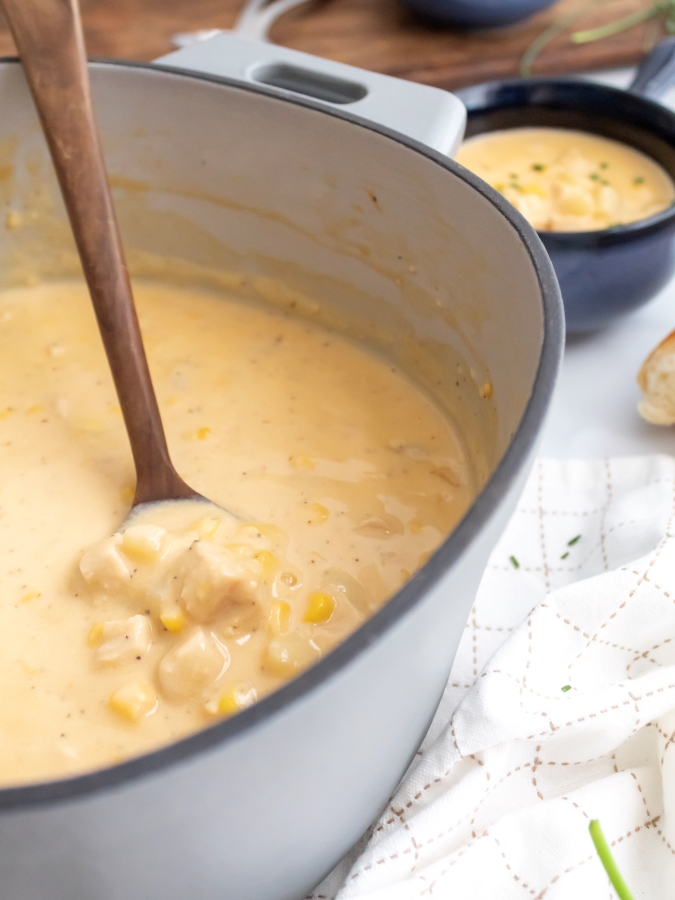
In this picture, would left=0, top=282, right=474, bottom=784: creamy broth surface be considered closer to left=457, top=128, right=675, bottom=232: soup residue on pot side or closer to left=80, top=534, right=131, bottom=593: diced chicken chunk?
left=80, top=534, right=131, bottom=593: diced chicken chunk


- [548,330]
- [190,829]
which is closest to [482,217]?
[548,330]

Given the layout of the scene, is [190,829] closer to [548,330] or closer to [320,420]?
[548,330]

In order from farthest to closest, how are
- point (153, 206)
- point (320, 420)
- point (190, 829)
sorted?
point (153, 206), point (320, 420), point (190, 829)

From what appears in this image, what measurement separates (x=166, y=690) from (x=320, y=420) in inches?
17.9

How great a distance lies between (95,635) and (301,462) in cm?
34

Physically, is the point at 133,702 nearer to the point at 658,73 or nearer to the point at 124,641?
the point at 124,641

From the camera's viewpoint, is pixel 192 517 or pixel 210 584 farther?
pixel 192 517

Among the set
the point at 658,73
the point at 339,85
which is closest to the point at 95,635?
the point at 339,85

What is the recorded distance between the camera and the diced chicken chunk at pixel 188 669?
33.5 inches

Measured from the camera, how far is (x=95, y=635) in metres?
0.92

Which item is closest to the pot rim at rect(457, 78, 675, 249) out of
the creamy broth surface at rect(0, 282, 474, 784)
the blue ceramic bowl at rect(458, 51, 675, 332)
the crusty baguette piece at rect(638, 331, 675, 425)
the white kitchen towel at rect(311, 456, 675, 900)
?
the blue ceramic bowl at rect(458, 51, 675, 332)

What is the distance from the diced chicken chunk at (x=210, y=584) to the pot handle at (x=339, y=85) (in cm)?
52

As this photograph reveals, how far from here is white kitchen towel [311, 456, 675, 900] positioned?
0.79 metres

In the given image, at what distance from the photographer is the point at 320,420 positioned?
1206 millimetres
